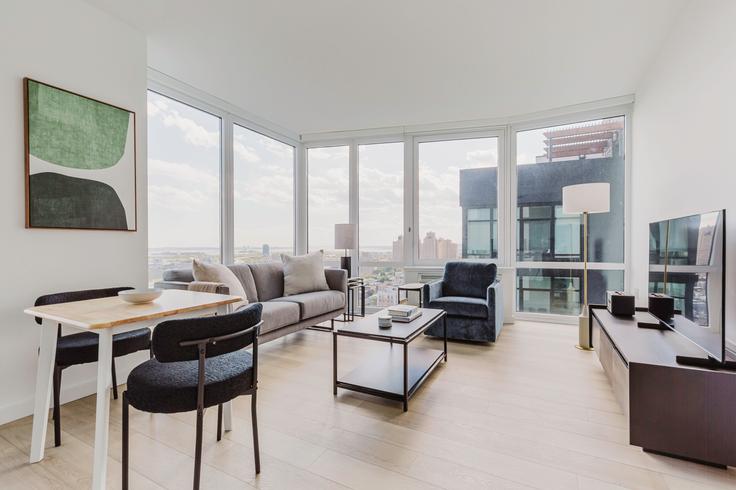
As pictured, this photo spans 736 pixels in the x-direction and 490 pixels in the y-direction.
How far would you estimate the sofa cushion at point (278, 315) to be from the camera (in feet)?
10.1

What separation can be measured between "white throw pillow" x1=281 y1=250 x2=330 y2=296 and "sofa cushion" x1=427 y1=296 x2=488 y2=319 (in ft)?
4.44

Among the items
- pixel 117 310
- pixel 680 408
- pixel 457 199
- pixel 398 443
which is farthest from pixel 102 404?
pixel 457 199

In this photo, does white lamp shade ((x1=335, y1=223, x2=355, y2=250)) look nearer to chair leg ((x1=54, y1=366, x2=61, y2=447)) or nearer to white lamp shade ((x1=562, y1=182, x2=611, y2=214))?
white lamp shade ((x1=562, y1=182, x2=611, y2=214))

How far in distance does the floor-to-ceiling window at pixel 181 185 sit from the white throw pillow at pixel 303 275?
841mm

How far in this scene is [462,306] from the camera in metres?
3.60

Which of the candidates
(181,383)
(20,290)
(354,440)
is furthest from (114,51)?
(354,440)

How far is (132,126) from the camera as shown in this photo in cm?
271

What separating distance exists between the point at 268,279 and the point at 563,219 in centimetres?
360

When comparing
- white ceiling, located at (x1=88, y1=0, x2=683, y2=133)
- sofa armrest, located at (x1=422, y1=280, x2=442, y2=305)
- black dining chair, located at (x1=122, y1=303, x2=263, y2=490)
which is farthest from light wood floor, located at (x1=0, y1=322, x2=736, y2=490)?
white ceiling, located at (x1=88, y1=0, x2=683, y2=133)

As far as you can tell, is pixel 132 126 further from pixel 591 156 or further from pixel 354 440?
pixel 591 156

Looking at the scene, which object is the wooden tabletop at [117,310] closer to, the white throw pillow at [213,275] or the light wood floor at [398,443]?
the light wood floor at [398,443]

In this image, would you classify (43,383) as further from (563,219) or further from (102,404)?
(563,219)

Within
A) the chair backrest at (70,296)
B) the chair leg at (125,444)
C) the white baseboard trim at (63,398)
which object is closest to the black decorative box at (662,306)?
the chair leg at (125,444)

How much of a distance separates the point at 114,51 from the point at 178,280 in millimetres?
1856
